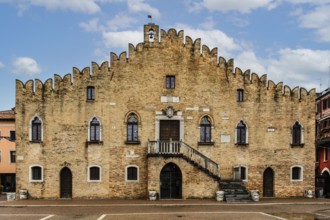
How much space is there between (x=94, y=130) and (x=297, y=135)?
16.3m

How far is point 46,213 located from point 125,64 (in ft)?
44.6

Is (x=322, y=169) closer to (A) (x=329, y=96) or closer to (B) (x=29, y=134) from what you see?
(A) (x=329, y=96)

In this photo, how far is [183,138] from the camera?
1302 inches

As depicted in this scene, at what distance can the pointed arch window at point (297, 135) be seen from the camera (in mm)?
34150

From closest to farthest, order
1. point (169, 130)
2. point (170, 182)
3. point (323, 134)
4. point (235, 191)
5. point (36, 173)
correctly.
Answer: point (235, 191), point (170, 182), point (36, 173), point (169, 130), point (323, 134)

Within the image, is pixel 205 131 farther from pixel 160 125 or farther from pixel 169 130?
pixel 160 125

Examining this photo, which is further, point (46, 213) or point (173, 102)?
point (173, 102)

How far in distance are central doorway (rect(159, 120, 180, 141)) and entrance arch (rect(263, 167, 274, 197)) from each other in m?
7.67

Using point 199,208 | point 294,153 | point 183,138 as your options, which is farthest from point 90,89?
point 294,153

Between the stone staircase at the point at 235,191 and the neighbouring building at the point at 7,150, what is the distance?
85.1 feet

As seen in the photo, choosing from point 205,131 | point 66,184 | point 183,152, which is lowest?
point 66,184

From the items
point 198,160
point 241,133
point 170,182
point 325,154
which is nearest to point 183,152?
point 198,160

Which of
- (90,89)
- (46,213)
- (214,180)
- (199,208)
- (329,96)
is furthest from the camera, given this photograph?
(329,96)

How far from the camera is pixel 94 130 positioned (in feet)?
108
